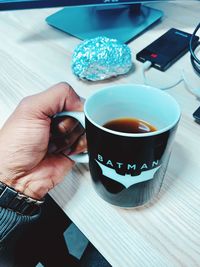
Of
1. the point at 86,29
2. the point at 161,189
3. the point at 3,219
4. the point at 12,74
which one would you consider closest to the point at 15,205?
the point at 3,219

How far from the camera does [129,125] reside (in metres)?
0.30

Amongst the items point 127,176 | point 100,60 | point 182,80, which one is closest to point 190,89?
point 182,80

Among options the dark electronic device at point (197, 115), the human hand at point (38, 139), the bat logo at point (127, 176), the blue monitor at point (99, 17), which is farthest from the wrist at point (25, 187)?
the blue monitor at point (99, 17)

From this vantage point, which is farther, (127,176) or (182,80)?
(182,80)

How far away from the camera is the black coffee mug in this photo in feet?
0.76

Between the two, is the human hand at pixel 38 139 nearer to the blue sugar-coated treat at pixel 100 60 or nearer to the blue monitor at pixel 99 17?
the blue sugar-coated treat at pixel 100 60

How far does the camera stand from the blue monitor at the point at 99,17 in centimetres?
55

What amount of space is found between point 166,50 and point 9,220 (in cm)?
41

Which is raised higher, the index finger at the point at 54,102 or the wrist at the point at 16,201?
the index finger at the point at 54,102

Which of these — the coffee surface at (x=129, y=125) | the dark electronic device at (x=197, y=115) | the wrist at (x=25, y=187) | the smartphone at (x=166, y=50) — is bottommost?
the wrist at (x=25, y=187)

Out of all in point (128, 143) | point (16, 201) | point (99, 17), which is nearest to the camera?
point (128, 143)

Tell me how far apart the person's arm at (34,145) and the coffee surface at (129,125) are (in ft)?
0.17

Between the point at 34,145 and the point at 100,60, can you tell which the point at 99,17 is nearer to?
the point at 100,60

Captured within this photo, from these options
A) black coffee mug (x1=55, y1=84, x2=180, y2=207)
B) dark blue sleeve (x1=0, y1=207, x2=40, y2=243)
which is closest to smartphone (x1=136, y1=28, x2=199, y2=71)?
black coffee mug (x1=55, y1=84, x2=180, y2=207)
